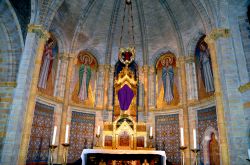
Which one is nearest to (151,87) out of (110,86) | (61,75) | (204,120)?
(110,86)

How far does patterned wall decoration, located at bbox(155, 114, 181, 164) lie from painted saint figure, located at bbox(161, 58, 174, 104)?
1.38m

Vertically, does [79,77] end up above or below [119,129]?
above

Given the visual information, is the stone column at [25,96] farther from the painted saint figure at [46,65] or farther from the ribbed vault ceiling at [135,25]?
the ribbed vault ceiling at [135,25]

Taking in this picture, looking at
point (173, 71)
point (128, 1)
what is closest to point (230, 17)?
point (173, 71)

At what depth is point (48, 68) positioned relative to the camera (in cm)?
1337

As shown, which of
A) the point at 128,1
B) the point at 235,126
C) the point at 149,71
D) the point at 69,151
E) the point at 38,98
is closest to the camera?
the point at 235,126

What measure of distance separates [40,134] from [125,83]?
6216 mm

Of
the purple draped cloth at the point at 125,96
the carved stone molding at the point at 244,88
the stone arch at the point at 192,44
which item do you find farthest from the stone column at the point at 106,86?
the carved stone molding at the point at 244,88

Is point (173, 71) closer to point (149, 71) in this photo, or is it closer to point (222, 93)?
point (149, 71)

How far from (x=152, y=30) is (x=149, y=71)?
11.2 ft

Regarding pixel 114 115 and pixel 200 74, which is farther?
pixel 114 115

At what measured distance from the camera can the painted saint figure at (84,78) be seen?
1504cm

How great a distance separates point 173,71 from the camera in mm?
15391

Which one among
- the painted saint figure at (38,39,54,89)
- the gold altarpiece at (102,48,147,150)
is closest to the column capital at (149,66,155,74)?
A: the gold altarpiece at (102,48,147,150)
